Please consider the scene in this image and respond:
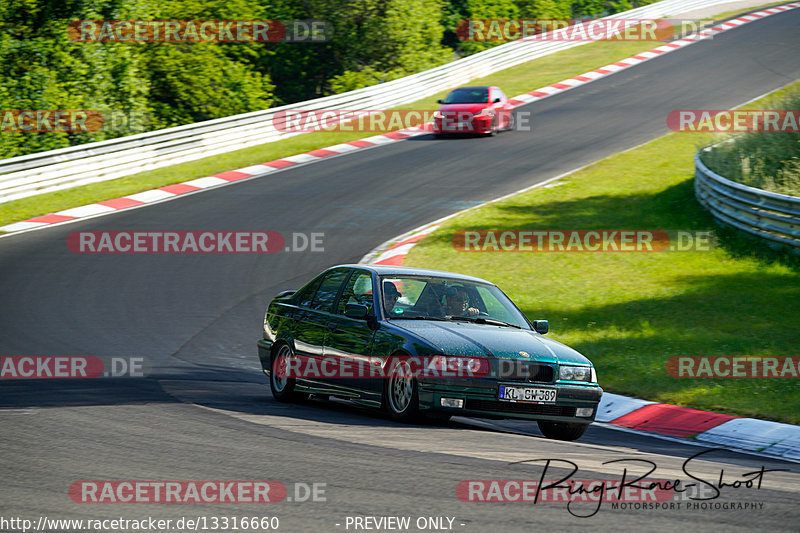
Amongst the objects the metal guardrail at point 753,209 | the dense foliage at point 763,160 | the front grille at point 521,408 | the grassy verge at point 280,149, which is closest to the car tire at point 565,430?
the front grille at point 521,408

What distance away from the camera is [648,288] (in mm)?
14820

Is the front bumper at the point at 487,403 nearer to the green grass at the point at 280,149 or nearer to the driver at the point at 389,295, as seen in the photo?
the driver at the point at 389,295

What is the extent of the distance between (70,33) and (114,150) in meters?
10.1

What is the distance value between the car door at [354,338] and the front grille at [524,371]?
1147 mm

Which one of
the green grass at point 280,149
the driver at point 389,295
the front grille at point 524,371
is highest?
the driver at point 389,295

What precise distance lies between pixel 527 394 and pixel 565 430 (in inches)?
27.1

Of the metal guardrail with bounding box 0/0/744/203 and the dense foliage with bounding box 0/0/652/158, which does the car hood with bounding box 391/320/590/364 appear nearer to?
the metal guardrail with bounding box 0/0/744/203

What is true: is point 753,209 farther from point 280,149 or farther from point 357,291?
point 280,149

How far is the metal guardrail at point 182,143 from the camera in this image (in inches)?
865

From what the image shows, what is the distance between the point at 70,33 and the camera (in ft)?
106

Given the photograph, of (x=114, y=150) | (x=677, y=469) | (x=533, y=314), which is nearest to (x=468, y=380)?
(x=677, y=469)

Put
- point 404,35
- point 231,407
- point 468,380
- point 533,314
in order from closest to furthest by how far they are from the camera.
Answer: point 468,380, point 231,407, point 533,314, point 404,35

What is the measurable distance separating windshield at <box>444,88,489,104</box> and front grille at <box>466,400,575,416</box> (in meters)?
20.8

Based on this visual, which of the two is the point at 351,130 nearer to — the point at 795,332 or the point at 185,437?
the point at 795,332
